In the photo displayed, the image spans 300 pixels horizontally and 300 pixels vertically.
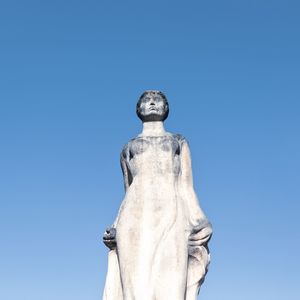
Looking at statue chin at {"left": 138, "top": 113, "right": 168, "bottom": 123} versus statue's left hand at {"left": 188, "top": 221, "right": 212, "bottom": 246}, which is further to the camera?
statue chin at {"left": 138, "top": 113, "right": 168, "bottom": 123}

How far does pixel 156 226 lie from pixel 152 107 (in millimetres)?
2835

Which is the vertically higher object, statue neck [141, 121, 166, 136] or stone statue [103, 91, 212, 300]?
statue neck [141, 121, 166, 136]

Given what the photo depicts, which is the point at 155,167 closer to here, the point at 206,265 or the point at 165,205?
the point at 165,205

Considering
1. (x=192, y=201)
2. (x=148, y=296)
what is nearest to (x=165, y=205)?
(x=192, y=201)

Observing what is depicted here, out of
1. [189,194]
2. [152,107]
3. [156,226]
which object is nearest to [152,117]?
[152,107]

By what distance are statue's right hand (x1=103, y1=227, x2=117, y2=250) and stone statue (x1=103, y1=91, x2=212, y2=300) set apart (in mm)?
22

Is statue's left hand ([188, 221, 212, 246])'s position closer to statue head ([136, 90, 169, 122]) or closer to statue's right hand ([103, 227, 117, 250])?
statue's right hand ([103, 227, 117, 250])

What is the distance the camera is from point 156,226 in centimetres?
1788

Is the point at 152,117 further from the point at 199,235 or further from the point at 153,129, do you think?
the point at 199,235

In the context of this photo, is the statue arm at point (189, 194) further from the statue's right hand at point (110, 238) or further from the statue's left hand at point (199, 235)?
the statue's right hand at point (110, 238)

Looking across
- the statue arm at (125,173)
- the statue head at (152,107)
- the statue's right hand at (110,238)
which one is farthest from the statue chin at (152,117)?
the statue's right hand at (110,238)

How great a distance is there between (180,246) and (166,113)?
3.23 m

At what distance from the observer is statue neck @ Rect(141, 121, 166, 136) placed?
62.1ft

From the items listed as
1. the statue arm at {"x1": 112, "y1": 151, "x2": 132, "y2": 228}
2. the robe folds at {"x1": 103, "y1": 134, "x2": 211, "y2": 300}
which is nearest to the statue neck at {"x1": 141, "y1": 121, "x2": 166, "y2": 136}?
the robe folds at {"x1": 103, "y1": 134, "x2": 211, "y2": 300}
